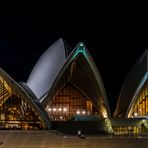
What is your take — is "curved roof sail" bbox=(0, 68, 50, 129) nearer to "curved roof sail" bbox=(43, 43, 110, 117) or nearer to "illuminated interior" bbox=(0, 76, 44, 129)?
"illuminated interior" bbox=(0, 76, 44, 129)

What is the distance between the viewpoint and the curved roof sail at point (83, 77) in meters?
35.4

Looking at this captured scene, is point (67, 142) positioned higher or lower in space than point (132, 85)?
lower

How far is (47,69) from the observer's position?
37.8 meters

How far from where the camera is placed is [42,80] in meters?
37.7

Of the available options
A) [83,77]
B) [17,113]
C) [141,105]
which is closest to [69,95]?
[83,77]

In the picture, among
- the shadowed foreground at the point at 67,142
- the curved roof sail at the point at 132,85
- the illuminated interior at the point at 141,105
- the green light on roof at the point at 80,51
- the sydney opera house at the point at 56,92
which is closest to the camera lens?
the shadowed foreground at the point at 67,142

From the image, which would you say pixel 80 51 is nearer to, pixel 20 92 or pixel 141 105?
pixel 20 92

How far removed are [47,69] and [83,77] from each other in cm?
370

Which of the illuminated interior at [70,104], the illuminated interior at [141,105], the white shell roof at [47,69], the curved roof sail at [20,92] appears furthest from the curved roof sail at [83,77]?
the curved roof sail at [20,92]

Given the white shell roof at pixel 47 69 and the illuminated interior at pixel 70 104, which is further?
the illuminated interior at pixel 70 104

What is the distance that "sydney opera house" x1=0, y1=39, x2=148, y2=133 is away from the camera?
1323 inches

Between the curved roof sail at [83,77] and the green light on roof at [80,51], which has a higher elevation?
the green light on roof at [80,51]

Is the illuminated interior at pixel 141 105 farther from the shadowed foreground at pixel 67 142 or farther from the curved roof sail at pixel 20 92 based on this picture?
the shadowed foreground at pixel 67 142

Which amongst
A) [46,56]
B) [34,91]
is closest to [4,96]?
[34,91]
